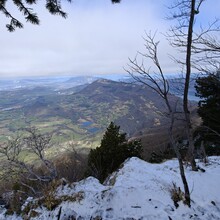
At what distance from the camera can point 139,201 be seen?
7.35m

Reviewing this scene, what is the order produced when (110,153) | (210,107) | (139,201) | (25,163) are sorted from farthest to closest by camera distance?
1. (210,107)
2. (110,153)
3. (25,163)
4. (139,201)

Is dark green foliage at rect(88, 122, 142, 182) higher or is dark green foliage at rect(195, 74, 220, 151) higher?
dark green foliage at rect(195, 74, 220, 151)

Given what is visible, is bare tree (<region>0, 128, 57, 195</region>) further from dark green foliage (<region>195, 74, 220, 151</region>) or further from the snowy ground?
dark green foliage (<region>195, 74, 220, 151</region>)

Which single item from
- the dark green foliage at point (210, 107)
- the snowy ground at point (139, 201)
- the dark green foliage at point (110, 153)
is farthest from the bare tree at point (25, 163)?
the dark green foliage at point (210, 107)

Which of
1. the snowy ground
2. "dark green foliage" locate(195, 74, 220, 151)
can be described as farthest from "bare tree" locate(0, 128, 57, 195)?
"dark green foliage" locate(195, 74, 220, 151)

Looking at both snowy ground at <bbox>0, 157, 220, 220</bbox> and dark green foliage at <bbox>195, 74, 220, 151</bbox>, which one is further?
dark green foliage at <bbox>195, 74, 220, 151</bbox>

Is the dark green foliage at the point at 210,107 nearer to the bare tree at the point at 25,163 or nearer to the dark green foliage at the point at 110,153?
the dark green foliage at the point at 110,153

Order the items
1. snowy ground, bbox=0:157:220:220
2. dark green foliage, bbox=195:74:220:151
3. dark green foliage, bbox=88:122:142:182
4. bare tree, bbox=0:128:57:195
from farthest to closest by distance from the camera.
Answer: dark green foliage, bbox=195:74:220:151, dark green foliage, bbox=88:122:142:182, bare tree, bbox=0:128:57:195, snowy ground, bbox=0:157:220:220

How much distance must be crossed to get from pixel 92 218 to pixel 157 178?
3.67 metres

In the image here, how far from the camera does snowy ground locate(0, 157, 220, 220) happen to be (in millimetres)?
6836

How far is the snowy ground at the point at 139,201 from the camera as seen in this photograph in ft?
22.4

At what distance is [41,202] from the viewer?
884 cm

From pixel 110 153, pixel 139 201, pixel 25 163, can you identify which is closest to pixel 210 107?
Answer: pixel 110 153

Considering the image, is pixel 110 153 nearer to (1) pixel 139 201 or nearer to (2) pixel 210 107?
(2) pixel 210 107
